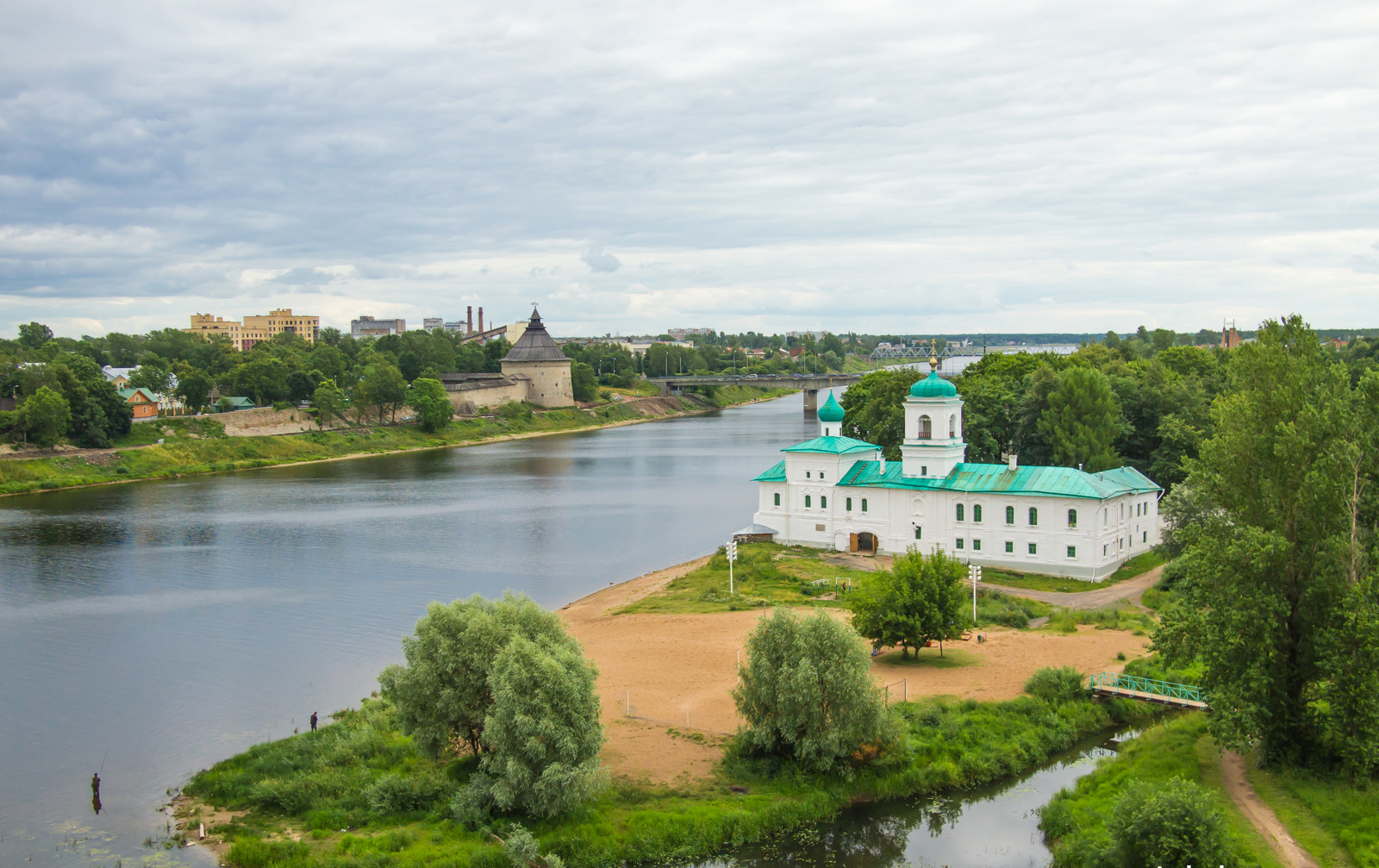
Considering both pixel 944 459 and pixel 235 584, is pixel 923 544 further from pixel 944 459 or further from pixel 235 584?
pixel 235 584

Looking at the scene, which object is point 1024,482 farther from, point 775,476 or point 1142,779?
point 1142,779

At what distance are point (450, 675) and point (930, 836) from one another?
8975 millimetres

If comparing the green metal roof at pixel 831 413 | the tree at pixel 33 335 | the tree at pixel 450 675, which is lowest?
the tree at pixel 450 675

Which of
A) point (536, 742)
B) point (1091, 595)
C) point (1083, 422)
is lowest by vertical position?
point (1091, 595)

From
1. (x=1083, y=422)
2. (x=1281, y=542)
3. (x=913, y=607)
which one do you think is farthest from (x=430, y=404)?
(x=1281, y=542)

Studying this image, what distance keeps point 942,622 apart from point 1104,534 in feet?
38.5

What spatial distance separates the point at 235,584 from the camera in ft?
121

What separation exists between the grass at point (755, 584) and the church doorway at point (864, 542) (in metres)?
1.30

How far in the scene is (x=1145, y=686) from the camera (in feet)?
75.9

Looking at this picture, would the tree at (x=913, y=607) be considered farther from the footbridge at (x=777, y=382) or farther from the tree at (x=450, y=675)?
the footbridge at (x=777, y=382)

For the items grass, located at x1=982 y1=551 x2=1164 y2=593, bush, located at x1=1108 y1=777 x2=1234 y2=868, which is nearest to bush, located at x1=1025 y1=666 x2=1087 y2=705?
bush, located at x1=1108 y1=777 x2=1234 y2=868

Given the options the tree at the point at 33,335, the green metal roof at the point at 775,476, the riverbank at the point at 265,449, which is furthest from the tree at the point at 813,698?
the tree at the point at 33,335

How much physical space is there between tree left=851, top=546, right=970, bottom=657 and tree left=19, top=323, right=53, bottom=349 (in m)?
122

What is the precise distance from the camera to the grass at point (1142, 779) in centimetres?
1578
